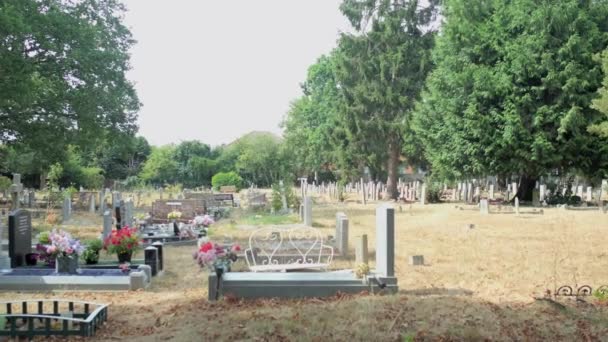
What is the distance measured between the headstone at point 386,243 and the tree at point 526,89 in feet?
66.6

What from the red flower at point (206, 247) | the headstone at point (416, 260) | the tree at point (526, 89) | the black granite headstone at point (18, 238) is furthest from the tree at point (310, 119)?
the red flower at point (206, 247)

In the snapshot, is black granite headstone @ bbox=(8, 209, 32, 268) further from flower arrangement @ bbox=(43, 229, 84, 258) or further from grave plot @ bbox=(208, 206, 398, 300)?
grave plot @ bbox=(208, 206, 398, 300)

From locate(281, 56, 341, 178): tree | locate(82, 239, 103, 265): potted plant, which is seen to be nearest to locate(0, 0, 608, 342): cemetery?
locate(82, 239, 103, 265): potted plant

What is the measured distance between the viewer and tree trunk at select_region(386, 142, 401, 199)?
39084 millimetres

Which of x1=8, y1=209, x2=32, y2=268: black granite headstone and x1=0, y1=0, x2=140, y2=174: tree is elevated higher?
x1=0, y1=0, x2=140, y2=174: tree

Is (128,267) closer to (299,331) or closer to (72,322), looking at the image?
(72,322)

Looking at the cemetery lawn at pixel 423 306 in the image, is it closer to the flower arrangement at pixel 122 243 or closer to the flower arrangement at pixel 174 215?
the flower arrangement at pixel 122 243

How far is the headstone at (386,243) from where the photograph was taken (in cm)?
A: 910

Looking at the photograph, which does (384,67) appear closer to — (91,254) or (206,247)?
(91,254)

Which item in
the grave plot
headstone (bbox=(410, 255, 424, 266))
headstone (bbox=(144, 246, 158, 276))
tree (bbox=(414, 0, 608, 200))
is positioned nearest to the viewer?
the grave plot

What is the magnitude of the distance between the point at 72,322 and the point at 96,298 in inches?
92.6

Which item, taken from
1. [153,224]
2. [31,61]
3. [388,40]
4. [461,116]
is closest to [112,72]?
[31,61]

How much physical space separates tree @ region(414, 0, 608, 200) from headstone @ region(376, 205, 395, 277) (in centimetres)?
2029

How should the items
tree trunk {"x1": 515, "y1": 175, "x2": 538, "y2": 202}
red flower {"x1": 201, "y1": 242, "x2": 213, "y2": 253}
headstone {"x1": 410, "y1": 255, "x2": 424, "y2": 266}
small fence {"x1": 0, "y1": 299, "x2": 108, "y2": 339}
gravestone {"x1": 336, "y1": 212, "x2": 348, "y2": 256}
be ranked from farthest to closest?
tree trunk {"x1": 515, "y1": 175, "x2": 538, "y2": 202} < gravestone {"x1": 336, "y1": 212, "x2": 348, "y2": 256} < headstone {"x1": 410, "y1": 255, "x2": 424, "y2": 266} < red flower {"x1": 201, "y1": 242, "x2": 213, "y2": 253} < small fence {"x1": 0, "y1": 299, "x2": 108, "y2": 339}
